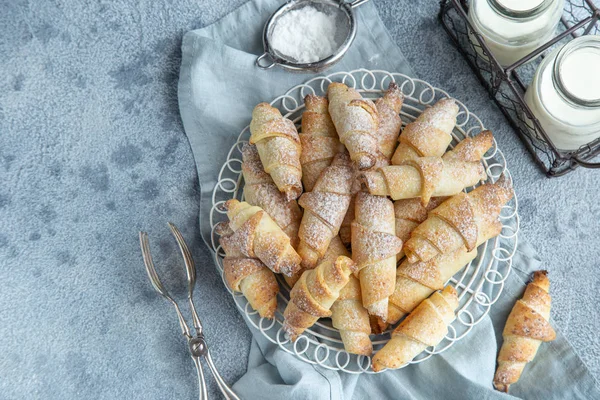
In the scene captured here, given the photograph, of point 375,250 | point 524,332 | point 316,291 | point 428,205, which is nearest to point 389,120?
point 428,205

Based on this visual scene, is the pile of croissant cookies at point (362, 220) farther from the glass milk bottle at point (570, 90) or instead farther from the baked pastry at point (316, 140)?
the glass milk bottle at point (570, 90)

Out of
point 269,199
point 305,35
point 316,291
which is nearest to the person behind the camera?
point 316,291

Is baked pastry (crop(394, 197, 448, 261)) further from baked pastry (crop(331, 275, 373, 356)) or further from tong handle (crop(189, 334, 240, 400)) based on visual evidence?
tong handle (crop(189, 334, 240, 400))

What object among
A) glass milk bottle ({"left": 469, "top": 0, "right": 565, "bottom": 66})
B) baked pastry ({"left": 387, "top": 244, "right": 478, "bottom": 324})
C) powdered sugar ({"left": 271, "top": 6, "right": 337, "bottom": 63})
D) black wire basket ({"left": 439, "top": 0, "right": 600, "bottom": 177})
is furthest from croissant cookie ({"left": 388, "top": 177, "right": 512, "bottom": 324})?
powdered sugar ({"left": 271, "top": 6, "right": 337, "bottom": 63})

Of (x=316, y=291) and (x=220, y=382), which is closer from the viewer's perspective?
(x=316, y=291)

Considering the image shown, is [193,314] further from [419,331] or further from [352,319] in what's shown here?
[419,331]

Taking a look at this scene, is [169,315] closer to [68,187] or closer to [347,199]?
[68,187]
